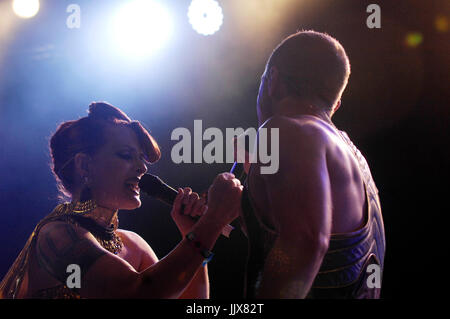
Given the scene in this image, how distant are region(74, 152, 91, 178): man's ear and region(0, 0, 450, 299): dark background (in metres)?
1.38

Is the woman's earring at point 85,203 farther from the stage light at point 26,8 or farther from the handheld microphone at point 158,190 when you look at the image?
the stage light at point 26,8

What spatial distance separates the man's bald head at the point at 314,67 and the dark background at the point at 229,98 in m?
1.56

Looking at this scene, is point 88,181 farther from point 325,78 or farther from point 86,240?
point 325,78

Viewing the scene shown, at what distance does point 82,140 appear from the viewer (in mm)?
1563

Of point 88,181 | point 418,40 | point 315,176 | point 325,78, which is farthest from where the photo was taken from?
point 418,40

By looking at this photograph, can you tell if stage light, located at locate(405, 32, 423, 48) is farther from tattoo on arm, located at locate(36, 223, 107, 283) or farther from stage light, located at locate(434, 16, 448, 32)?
tattoo on arm, located at locate(36, 223, 107, 283)

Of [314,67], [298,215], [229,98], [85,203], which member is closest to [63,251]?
[85,203]

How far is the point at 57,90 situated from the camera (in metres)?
2.99

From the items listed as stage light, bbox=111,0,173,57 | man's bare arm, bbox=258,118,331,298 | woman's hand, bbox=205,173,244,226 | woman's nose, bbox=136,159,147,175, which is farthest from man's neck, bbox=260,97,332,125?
stage light, bbox=111,0,173,57

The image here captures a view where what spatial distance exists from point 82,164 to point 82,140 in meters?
0.11

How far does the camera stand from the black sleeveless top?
0.93m
